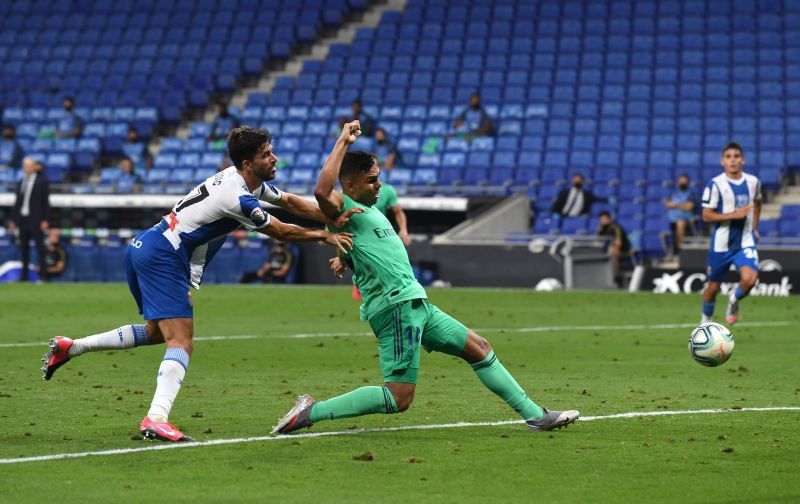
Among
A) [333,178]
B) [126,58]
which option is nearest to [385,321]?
[333,178]

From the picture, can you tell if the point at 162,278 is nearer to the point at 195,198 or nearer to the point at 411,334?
the point at 195,198

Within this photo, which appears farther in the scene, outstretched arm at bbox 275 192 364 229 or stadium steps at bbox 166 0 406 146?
stadium steps at bbox 166 0 406 146

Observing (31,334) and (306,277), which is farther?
(306,277)

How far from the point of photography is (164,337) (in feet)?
28.3

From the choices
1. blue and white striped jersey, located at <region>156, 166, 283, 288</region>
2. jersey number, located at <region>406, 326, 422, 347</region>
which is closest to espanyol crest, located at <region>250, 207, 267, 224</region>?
blue and white striped jersey, located at <region>156, 166, 283, 288</region>

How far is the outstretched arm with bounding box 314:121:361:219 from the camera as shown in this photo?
7.94 m

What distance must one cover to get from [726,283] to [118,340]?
59.2ft

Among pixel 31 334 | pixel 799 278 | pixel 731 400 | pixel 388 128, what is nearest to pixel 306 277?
pixel 388 128

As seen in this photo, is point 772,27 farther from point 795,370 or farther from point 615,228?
point 795,370

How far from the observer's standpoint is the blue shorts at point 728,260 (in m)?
16.6

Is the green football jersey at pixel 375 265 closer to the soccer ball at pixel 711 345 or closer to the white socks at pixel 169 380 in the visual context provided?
the white socks at pixel 169 380

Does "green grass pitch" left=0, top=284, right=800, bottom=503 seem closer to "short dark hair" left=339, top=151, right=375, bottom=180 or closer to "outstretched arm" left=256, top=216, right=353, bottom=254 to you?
"outstretched arm" left=256, top=216, right=353, bottom=254

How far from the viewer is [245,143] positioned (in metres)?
8.48

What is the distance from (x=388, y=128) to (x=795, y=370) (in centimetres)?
2298
